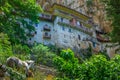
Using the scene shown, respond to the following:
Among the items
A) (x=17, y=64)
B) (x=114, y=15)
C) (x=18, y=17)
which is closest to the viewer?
(x=114, y=15)

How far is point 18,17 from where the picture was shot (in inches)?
1743

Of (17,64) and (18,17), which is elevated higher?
(18,17)

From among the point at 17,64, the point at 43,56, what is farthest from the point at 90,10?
the point at 17,64

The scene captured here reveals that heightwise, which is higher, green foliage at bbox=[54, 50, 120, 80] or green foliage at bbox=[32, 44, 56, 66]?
green foliage at bbox=[54, 50, 120, 80]

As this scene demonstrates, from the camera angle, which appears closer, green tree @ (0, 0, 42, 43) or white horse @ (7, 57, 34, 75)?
white horse @ (7, 57, 34, 75)

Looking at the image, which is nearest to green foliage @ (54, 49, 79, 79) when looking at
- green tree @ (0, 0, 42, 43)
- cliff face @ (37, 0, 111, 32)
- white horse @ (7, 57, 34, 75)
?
white horse @ (7, 57, 34, 75)

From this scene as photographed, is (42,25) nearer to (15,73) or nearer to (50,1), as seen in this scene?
(50,1)

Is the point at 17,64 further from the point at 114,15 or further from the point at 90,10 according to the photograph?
the point at 90,10

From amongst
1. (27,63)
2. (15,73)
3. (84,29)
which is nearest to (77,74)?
(15,73)

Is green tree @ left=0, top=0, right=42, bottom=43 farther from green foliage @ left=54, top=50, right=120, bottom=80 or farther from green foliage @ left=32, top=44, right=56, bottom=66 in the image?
green foliage @ left=54, top=50, right=120, bottom=80

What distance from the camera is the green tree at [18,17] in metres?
35.8

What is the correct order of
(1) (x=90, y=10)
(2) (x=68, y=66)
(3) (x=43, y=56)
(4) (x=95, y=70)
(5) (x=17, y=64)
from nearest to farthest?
1. (4) (x=95, y=70)
2. (2) (x=68, y=66)
3. (5) (x=17, y=64)
4. (3) (x=43, y=56)
5. (1) (x=90, y=10)

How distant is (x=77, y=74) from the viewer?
13.0m

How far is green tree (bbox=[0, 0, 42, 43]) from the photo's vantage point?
35.8 metres
